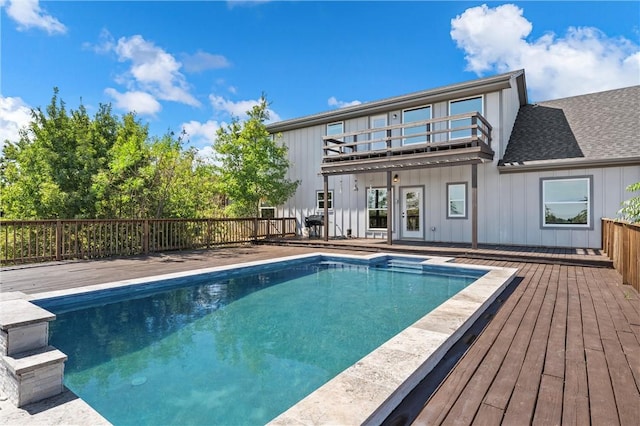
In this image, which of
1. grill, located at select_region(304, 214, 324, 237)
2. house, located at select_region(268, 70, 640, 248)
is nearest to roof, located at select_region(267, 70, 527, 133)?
house, located at select_region(268, 70, 640, 248)

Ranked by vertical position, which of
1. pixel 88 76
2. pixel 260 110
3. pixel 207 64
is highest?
pixel 207 64

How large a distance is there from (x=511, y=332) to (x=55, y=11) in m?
12.6

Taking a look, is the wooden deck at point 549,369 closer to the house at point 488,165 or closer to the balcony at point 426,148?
the house at point 488,165

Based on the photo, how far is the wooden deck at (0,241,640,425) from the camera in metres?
1.94

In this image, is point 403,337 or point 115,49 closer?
point 403,337

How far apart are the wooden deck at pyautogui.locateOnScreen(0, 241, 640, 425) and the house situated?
12.8ft

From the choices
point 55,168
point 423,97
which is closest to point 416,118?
point 423,97

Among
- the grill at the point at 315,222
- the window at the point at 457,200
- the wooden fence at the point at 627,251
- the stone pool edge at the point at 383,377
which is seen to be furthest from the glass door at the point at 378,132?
the stone pool edge at the point at 383,377

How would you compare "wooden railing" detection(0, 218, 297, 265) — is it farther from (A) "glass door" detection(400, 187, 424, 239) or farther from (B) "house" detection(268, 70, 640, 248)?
(A) "glass door" detection(400, 187, 424, 239)

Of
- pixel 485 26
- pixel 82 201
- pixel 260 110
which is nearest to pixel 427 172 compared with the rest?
pixel 485 26

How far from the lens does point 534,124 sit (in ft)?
36.3

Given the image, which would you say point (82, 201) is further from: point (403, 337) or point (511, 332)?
point (511, 332)

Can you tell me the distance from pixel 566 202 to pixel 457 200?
283 cm

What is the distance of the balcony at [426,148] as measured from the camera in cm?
888
